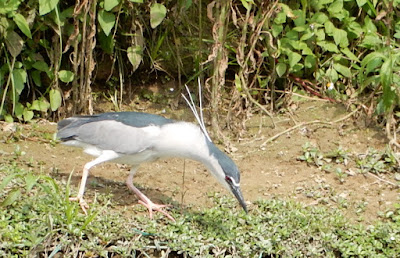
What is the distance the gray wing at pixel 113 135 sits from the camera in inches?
225

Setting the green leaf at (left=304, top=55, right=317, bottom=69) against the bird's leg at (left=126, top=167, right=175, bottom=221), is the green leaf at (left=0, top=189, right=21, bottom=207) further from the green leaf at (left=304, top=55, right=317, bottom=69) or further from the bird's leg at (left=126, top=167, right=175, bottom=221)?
the green leaf at (left=304, top=55, right=317, bottom=69)

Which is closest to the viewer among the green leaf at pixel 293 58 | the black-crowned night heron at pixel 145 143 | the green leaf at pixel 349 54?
the black-crowned night heron at pixel 145 143

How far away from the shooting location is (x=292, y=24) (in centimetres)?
798

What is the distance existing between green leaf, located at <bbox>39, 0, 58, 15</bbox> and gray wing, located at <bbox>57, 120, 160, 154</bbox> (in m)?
1.26

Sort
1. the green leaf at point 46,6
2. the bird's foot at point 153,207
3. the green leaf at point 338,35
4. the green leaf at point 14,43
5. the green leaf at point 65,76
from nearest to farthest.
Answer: the bird's foot at point 153,207
the green leaf at point 46,6
the green leaf at point 14,43
the green leaf at point 65,76
the green leaf at point 338,35

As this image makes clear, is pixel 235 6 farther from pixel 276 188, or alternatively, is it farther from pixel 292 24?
pixel 276 188

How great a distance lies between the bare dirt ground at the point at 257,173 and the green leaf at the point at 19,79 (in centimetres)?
40

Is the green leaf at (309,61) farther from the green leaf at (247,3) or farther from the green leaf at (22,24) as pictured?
the green leaf at (22,24)

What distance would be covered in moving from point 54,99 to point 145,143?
187cm

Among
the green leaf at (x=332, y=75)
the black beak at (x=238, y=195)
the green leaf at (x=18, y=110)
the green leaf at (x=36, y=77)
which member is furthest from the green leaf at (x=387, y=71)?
the green leaf at (x=18, y=110)

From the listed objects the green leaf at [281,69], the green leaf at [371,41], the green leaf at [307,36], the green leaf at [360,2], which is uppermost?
the green leaf at [360,2]

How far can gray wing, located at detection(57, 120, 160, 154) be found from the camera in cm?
570

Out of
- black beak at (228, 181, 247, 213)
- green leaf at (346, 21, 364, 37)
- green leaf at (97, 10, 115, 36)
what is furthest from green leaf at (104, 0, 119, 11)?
green leaf at (346, 21, 364, 37)

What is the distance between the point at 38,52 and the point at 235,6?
6.94 ft
